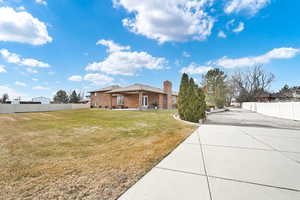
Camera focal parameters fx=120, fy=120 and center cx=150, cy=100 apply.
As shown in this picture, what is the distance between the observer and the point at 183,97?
9.98 metres

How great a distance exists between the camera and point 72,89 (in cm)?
4400

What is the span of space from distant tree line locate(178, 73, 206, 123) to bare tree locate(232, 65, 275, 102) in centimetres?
3759

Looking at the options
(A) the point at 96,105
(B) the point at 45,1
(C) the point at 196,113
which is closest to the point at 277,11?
(C) the point at 196,113

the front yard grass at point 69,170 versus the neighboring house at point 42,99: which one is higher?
the neighboring house at point 42,99

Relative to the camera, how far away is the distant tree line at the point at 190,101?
30.4 feet

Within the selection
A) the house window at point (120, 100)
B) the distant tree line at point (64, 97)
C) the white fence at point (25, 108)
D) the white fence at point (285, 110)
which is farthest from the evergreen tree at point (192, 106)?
the distant tree line at point (64, 97)

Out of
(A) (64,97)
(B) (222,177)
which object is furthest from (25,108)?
(A) (64,97)

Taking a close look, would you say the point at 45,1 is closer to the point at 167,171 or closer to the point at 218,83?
the point at 167,171

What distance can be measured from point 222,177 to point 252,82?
48032 millimetres

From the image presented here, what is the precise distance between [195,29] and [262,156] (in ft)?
44.5

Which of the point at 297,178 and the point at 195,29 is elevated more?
the point at 195,29

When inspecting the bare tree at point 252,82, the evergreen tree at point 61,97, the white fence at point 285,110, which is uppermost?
the bare tree at point 252,82

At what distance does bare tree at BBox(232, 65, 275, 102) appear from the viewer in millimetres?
36875

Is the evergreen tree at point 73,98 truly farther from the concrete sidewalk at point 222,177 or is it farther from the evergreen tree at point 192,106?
the concrete sidewalk at point 222,177
